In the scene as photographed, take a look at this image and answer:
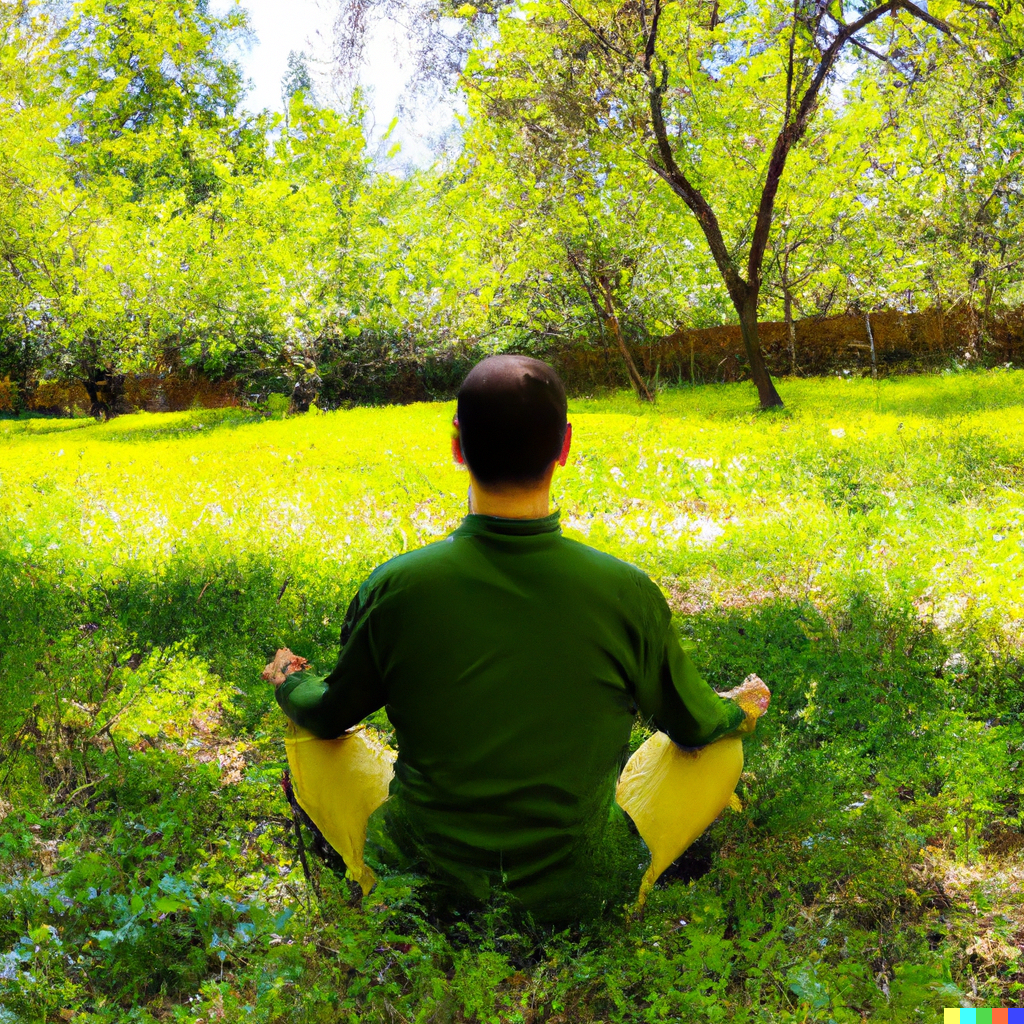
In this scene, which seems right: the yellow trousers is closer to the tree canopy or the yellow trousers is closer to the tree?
the tree canopy

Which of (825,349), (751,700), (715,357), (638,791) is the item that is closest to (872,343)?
(825,349)

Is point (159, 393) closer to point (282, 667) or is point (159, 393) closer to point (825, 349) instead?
point (825, 349)

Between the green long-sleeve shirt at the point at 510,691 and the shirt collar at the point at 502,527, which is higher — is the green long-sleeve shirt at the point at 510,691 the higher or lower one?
the lower one

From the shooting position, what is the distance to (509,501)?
6.51 ft

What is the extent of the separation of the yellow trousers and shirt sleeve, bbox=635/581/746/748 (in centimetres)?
9

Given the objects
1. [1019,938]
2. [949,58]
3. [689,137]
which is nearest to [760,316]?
[689,137]

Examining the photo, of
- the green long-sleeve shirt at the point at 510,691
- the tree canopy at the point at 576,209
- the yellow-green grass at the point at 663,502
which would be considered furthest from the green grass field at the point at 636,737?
the tree canopy at the point at 576,209

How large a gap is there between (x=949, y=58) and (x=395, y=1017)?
43.3 ft

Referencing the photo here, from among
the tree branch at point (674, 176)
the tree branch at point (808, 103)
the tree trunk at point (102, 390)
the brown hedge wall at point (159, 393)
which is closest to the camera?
the tree branch at point (808, 103)

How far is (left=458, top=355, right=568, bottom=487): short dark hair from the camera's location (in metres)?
1.90

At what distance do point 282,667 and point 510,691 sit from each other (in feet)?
2.80

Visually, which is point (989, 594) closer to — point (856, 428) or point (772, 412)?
point (856, 428)

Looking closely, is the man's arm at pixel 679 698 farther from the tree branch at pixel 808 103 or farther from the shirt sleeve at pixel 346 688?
the tree branch at pixel 808 103

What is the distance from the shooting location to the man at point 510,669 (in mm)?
1920
